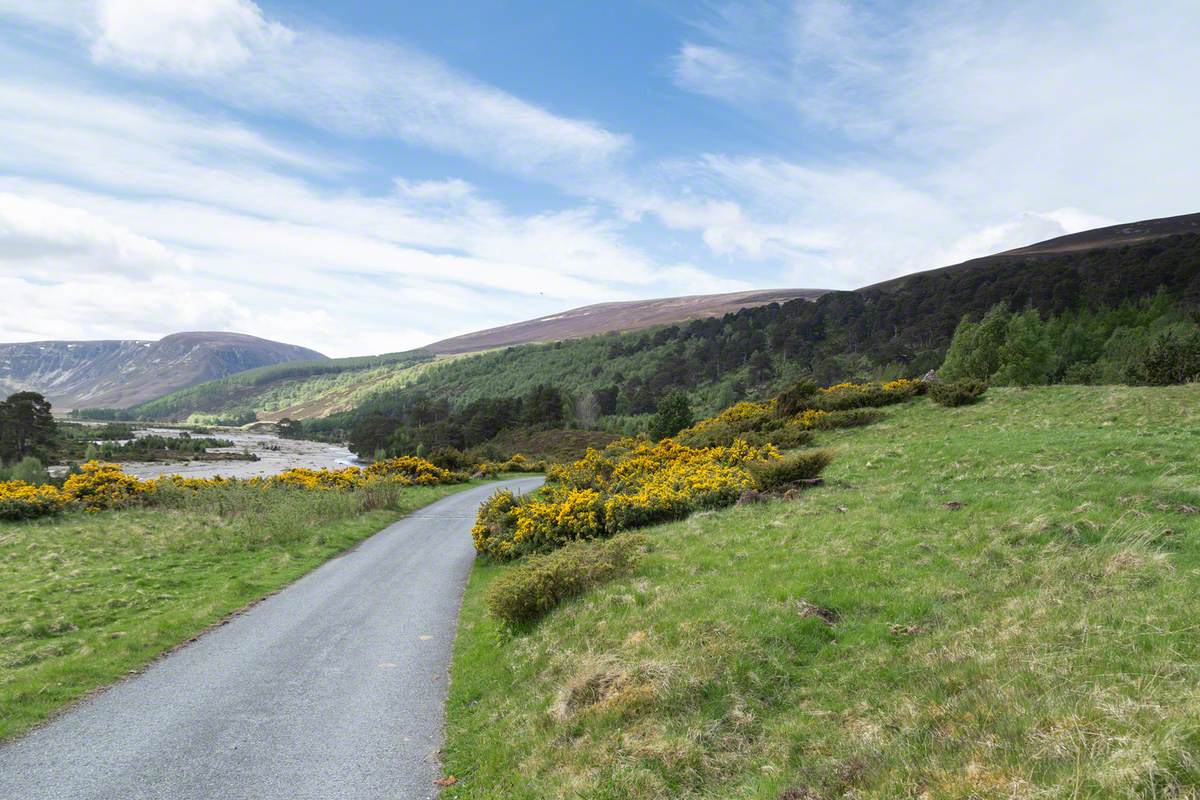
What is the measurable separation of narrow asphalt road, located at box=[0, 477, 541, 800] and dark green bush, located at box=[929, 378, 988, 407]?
2414cm

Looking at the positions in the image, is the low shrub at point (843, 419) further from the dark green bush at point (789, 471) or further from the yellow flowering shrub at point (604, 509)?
the dark green bush at point (789, 471)

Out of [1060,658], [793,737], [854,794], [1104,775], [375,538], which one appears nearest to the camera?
[1104,775]

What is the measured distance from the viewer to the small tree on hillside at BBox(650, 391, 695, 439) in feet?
168

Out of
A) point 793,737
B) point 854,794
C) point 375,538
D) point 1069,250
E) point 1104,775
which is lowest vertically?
point 375,538

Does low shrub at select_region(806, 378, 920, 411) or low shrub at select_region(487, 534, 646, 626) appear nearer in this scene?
low shrub at select_region(487, 534, 646, 626)

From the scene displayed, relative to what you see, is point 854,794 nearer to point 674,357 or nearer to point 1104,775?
point 1104,775

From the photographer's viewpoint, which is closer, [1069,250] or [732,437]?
[732,437]

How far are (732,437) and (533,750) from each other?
2578 cm

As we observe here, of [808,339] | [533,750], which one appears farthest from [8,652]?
[808,339]

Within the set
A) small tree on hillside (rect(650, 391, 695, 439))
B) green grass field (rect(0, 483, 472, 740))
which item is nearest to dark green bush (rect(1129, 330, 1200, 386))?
small tree on hillside (rect(650, 391, 695, 439))

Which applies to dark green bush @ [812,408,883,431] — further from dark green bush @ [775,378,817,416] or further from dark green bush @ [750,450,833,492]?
dark green bush @ [750,450,833,492]

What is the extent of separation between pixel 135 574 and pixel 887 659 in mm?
18857

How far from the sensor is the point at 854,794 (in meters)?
4.54

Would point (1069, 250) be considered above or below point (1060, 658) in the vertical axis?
above
